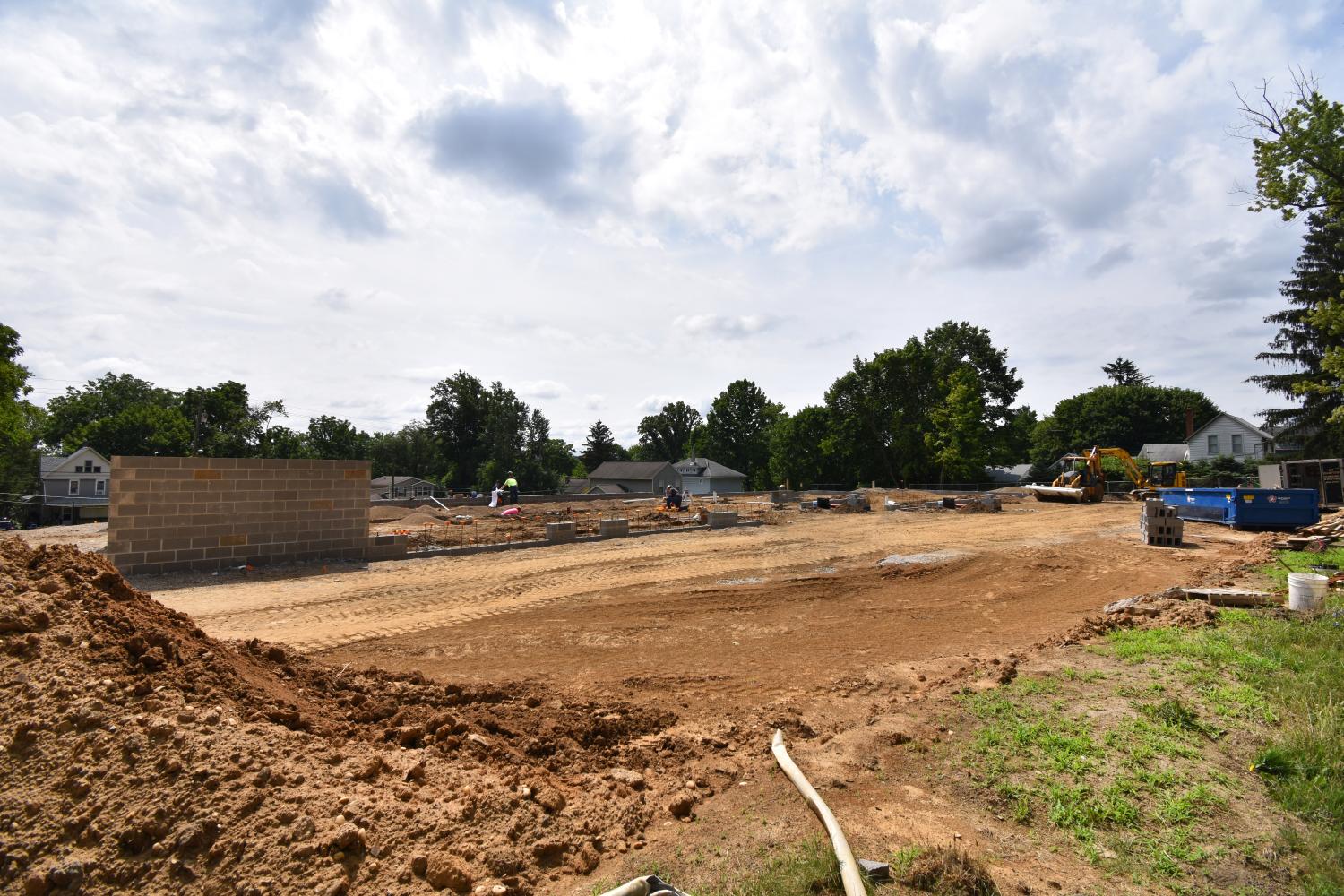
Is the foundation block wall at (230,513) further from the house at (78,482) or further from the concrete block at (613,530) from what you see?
the house at (78,482)

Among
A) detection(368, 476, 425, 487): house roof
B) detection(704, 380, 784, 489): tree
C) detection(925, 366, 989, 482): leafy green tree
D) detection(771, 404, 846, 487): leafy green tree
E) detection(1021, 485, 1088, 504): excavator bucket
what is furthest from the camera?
detection(704, 380, 784, 489): tree

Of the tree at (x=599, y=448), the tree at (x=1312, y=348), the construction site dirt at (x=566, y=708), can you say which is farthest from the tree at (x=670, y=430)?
the construction site dirt at (x=566, y=708)

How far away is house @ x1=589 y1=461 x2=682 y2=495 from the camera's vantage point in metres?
76.1

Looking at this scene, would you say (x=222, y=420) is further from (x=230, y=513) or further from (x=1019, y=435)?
(x=1019, y=435)

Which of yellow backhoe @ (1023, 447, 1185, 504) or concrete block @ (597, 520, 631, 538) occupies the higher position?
yellow backhoe @ (1023, 447, 1185, 504)

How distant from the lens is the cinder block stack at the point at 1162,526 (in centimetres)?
1830

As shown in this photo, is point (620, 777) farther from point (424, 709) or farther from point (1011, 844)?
point (1011, 844)

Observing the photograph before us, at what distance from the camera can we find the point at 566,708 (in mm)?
6027

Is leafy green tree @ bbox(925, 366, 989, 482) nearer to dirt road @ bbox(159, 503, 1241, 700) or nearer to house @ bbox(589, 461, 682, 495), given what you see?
house @ bbox(589, 461, 682, 495)

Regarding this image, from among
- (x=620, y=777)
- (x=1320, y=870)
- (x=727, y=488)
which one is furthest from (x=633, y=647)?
(x=727, y=488)

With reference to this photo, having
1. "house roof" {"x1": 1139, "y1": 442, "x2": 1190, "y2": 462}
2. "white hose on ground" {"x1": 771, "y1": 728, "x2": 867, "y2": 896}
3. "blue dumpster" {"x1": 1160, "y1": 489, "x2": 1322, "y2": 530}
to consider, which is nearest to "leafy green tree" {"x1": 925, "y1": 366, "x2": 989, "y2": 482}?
"house roof" {"x1": 1139, "y1": 442, "x2": 1190, "y2": 462}

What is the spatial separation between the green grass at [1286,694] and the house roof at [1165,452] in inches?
2406

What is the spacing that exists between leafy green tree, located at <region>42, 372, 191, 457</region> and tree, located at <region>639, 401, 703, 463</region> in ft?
198

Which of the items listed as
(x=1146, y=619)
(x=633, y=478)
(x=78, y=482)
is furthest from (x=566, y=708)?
(x=633, y=478)
